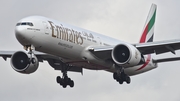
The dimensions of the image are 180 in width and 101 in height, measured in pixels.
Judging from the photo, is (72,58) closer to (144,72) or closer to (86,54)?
(86,54)

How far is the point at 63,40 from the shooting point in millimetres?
53188

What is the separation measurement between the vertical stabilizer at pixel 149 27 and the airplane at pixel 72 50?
5.92 m

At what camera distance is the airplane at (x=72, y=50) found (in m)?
52.2

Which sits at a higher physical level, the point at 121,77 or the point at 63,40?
the point at 63,40

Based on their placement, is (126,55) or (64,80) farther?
(64,80)

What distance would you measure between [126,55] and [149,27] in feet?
44.6

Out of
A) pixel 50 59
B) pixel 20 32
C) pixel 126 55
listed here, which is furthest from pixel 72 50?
pixel 50 59

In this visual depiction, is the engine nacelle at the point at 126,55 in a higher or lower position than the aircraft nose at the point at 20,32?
lower

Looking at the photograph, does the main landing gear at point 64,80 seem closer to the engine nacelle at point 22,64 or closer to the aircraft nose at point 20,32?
the engine nacelle at point 22,64

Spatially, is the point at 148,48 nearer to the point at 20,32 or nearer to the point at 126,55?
the point at 126,55

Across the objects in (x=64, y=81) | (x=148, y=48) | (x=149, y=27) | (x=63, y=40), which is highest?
(x=149, y=27)

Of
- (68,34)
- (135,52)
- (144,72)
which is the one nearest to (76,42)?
(68,34)

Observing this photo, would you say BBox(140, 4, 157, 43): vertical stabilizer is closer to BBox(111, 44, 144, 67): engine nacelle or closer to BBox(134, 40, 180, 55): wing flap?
BBox(134, 40, 180, 55): wing flap

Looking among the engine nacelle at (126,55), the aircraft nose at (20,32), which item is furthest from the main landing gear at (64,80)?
the aircraft nose at (20,32)
